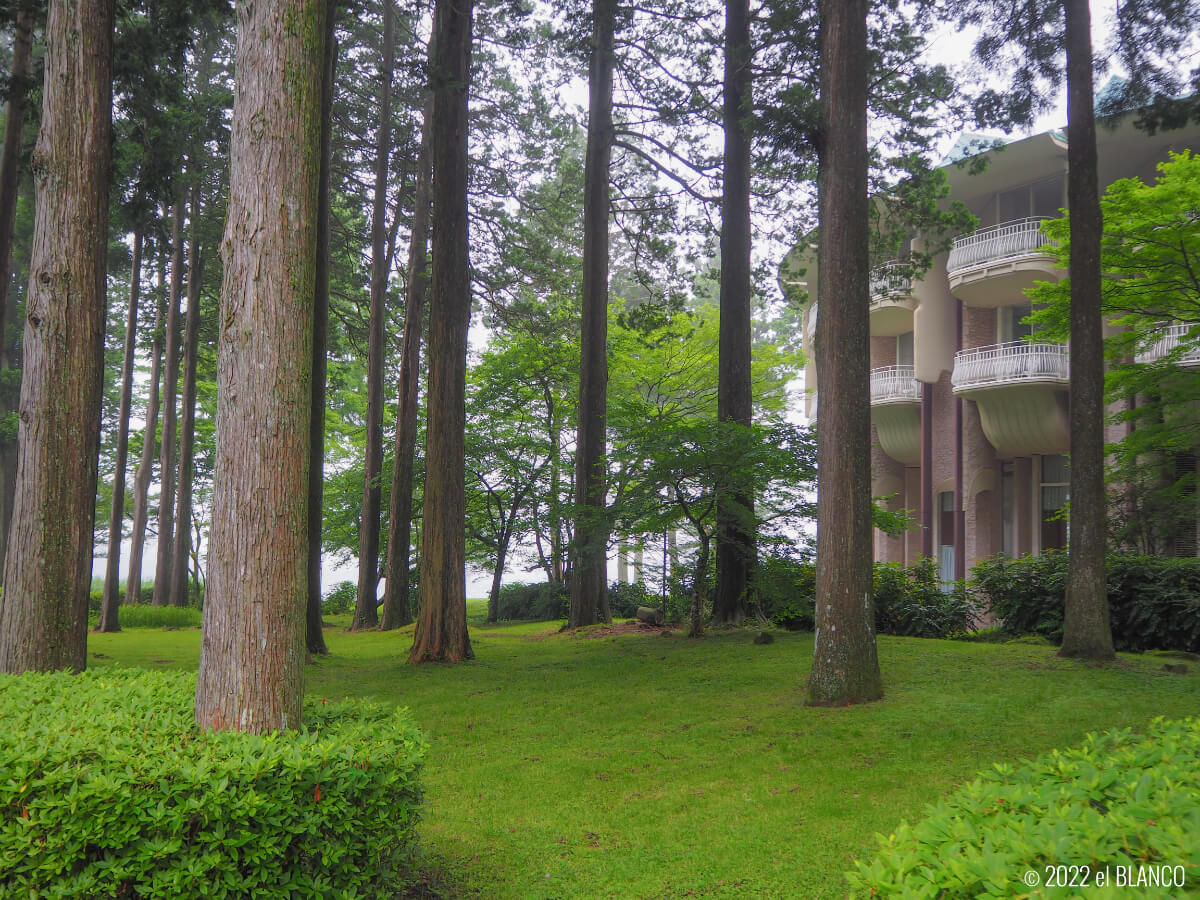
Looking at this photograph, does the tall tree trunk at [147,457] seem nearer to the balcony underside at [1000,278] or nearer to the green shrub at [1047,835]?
the balcony underside at [1000,278]

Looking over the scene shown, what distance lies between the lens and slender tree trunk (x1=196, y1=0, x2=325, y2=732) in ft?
14.8

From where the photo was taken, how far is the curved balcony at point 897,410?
25.9m

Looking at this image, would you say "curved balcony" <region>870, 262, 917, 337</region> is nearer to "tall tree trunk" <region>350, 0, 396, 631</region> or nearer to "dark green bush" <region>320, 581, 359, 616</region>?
"tall tree trunk" <region>350, 0, 396, 631</region>

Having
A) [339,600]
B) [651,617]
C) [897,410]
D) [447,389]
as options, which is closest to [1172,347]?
[897,410]

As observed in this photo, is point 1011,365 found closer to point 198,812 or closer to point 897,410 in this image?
point 897,410

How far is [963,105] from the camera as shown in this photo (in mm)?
13820

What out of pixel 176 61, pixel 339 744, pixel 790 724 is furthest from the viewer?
pixel 176 61

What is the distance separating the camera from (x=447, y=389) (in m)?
13.7

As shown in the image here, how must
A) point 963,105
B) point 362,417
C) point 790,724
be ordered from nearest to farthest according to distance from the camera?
point 790,724 → point 963,105 → point 362,417

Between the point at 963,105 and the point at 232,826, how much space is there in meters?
14.6

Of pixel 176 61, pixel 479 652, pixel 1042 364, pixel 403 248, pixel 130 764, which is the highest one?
pixel 403 248

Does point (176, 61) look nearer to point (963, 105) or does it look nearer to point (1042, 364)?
point (963, 105)

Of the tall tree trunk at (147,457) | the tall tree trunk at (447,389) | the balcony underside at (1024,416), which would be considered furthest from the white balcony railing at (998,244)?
the tall tree trunk at (147,457)

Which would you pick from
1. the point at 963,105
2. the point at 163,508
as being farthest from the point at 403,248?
the point at 963,105
